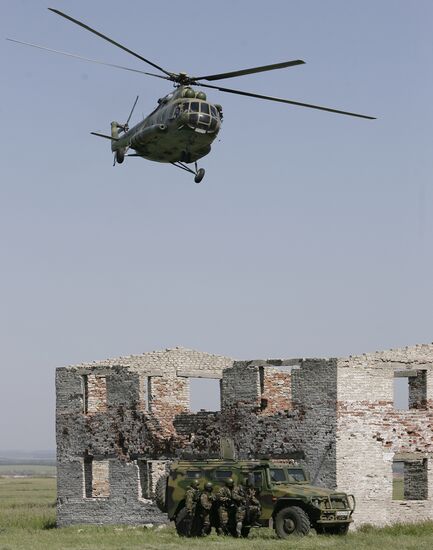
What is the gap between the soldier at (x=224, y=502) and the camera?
24.4 metres

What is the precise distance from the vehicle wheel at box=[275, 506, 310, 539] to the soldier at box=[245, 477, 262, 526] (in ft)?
1.38

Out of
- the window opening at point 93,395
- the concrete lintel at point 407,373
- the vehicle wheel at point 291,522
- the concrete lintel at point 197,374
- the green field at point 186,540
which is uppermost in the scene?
the concrete lintel at point 407,373

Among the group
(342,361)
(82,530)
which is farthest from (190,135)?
(82,530)

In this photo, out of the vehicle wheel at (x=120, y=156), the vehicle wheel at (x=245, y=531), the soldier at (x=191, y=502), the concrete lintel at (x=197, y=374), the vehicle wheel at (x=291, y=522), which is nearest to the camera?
the vehicle wheel at (x=291, y=522)

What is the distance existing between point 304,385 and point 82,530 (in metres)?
6.99

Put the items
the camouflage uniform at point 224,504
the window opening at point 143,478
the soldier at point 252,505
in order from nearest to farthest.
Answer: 1. the soldier at point 252,505
2. the camouflage uniform at point 224,504
3. the window opening at point 143,478

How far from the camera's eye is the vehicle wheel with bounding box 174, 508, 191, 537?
25.0m

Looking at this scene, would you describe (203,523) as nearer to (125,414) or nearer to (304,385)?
(304,385)

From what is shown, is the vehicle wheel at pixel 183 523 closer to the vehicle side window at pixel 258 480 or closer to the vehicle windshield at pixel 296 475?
the vehicle side window at pixel 258 480

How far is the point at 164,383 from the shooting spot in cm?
3331

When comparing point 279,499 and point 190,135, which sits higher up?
point 190,135

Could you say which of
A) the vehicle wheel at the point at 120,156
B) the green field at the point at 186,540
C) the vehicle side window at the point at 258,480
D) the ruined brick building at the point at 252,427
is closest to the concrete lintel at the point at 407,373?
the ruined brick building at the point at 252,427

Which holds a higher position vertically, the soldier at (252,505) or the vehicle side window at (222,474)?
the vehicle side window at (222,474)

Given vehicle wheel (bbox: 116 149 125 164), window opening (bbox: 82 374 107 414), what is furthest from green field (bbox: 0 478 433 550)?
vehicle wheel (bbox: 116 149 125 164)
